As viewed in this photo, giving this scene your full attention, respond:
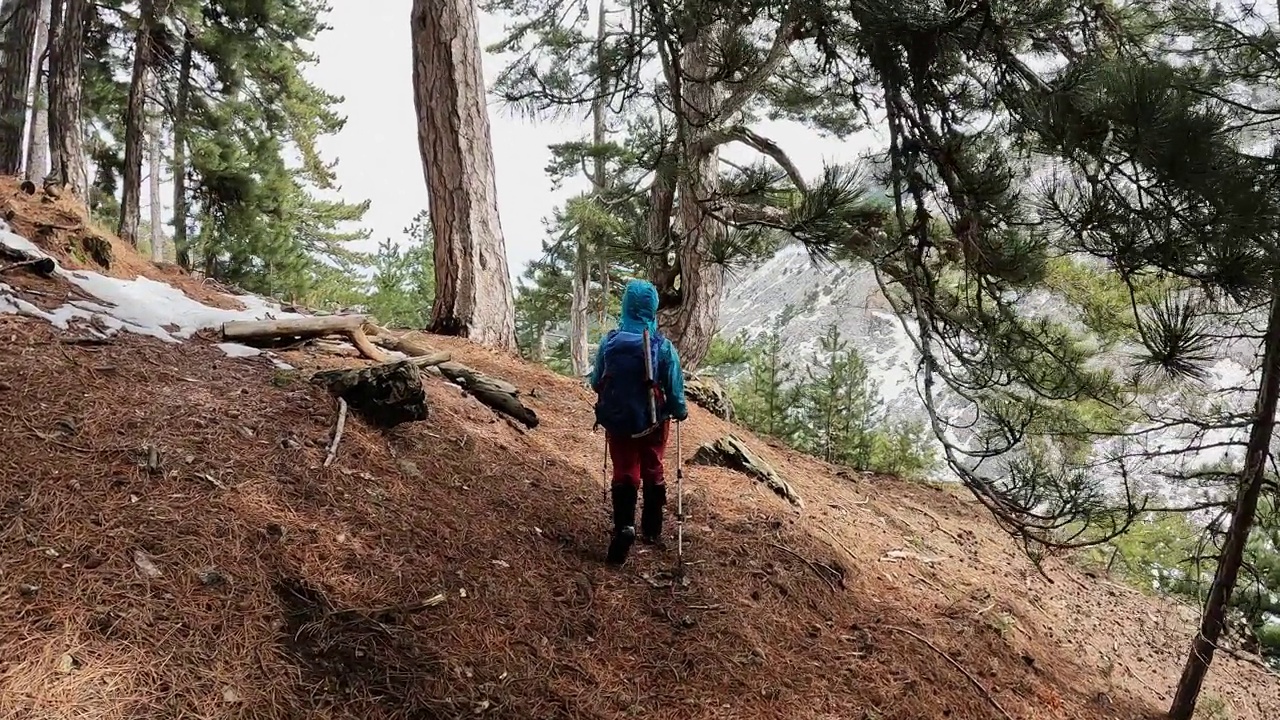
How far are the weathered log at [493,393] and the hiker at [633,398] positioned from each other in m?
1.64

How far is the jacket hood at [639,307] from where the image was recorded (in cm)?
348

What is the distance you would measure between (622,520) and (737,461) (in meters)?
2.24

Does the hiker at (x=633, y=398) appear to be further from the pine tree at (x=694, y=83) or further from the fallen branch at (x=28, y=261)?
the fallen branch at (x=28, y=261)

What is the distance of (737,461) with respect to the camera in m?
5.52

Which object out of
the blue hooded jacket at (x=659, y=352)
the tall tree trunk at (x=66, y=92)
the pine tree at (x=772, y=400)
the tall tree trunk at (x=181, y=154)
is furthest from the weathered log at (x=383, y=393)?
the pine tree at (x=772, y=400)

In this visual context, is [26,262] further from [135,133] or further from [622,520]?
[135,133]

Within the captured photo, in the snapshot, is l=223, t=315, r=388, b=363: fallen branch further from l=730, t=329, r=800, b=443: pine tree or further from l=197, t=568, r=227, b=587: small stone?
l=730, t=329, r=800, b=443: pine tree

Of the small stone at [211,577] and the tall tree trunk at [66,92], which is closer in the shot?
the small stone at [211,577]

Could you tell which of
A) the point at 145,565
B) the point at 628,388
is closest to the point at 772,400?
the point at 628,388

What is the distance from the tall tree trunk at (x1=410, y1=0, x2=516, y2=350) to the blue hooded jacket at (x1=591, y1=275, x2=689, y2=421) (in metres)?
3.67

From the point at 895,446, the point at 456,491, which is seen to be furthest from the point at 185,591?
the point at 895,446

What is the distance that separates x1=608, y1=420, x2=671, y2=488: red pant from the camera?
3457 mm

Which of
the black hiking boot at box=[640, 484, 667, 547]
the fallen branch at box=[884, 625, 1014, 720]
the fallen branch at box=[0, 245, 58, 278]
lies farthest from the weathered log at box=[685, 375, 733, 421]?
the fallen branch at box=[0, 245, 58, 278]

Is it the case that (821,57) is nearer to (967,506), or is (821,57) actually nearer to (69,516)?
(69,516)
